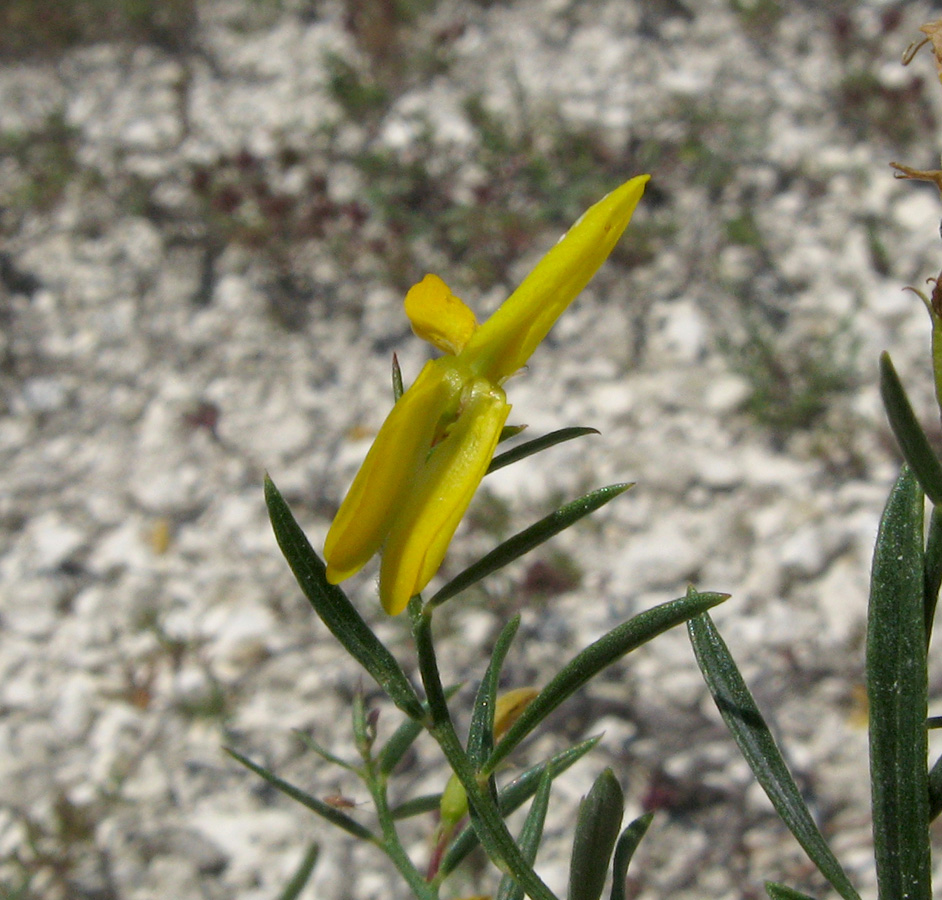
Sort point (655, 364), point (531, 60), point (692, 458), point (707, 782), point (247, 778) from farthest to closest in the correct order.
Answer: point (531, 60) → point (655, 364) → point (692, 458) → point (247, 778) → point (707, 782)

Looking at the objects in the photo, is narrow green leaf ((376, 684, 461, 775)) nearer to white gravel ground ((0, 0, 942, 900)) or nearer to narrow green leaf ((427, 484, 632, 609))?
narrow green leaf ((427, 484, 632, 609))

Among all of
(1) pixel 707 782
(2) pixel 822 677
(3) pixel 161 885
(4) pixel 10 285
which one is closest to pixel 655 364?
(2) pixel 822 677

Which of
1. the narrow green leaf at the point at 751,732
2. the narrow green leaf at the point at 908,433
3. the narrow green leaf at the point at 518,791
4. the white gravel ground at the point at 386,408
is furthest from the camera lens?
the white gravel ground at the point at 386,408

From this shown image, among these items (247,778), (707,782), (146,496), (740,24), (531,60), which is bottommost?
(707,782)

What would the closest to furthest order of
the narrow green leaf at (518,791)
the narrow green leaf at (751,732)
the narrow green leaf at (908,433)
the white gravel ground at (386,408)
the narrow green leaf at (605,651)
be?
the narrow green leaf at (908,433) < the narrow green leaf at (605,651) < the narrow green leaf at (751,732) < the narrow green leaf at (518,791) < the white gravel ground at (386,408)

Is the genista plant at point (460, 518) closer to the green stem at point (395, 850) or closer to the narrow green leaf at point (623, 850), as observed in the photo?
the narrow green leaf at point (623, 850)

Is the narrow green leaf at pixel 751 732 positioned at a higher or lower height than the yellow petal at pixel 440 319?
lower

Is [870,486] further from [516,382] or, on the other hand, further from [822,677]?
[516,382]

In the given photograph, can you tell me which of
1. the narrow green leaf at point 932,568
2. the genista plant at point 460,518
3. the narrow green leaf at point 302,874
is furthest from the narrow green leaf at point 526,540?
the narrow green leaf at point 302,874
